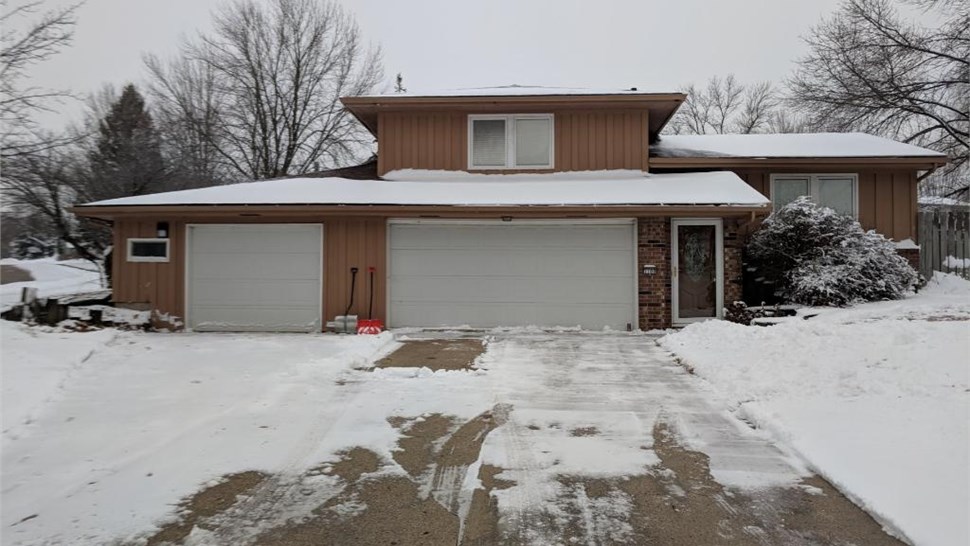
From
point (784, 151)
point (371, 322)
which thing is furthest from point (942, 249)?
point (371, 322)

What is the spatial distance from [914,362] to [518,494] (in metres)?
4.52

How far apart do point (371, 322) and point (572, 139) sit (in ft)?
19.4

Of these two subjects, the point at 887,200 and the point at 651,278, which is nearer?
the point at 651,278

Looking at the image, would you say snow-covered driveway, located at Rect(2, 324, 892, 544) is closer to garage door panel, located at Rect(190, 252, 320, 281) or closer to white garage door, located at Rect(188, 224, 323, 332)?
white garage door, located at Rect(188, 224, 323, 332)

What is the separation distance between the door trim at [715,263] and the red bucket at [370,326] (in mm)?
5638

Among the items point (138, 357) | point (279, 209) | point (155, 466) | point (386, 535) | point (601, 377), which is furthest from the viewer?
point (279, 209)

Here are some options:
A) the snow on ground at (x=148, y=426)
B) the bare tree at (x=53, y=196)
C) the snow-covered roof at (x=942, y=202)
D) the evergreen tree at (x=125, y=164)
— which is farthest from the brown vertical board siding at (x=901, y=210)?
the evergreen tree at (x=125, y=164)

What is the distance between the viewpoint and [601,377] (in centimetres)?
740

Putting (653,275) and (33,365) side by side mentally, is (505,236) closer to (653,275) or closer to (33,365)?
(653,275)

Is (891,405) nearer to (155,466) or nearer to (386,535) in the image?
(386,535)

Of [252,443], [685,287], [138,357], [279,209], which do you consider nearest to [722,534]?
[252,443]

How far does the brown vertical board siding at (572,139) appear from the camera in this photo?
42.3 feet

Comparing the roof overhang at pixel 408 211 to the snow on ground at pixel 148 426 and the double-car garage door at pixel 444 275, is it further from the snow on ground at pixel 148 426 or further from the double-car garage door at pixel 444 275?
the snow on ground at pixel 148 426

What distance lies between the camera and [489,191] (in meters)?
11.9
